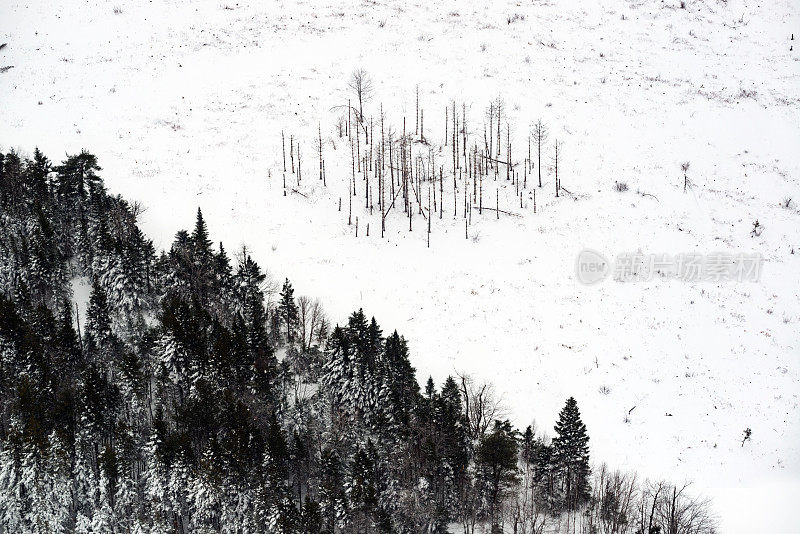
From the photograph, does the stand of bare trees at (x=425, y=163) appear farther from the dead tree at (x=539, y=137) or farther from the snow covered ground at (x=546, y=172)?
the snow covered ground at (x=546, y=172)

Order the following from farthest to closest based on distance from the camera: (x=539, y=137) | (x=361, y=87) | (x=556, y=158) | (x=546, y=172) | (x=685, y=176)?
1. (x=361, y=87)
2. (x=539, y=137)
3. (x=546, y=172)
4. (x=556, y=158)
5. (x=685, y=176)

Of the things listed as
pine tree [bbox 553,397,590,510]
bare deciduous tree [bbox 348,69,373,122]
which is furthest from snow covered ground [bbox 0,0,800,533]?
pine tree [bbox 553,397,590,510]

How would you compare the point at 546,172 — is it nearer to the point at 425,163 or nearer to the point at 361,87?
the point at 425,163

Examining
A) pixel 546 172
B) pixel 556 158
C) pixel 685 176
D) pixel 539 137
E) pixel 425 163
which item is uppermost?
pixel 539 137

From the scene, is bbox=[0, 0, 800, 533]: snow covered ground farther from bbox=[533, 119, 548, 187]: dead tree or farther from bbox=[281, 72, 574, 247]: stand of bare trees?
bbox=[533, 119, 548, 187]: dead tree

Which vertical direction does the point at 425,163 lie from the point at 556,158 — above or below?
below

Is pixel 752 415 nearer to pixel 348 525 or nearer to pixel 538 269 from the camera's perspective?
pixel 538 269

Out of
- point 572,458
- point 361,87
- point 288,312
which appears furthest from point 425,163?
point 572,458
